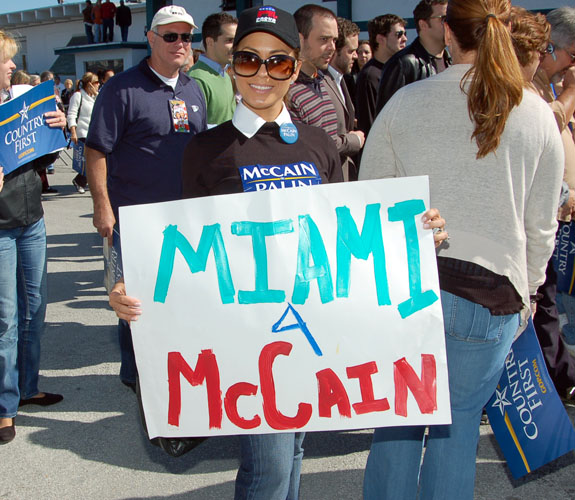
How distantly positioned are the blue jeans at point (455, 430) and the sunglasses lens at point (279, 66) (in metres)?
0.84

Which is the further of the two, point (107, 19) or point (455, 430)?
point (107, 19)

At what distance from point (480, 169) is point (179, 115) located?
1.96 metres

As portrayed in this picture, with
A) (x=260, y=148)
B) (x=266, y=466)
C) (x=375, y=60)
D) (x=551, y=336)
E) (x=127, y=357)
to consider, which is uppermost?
(x=375, y=60)

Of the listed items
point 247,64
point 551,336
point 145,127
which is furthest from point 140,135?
point 551,336

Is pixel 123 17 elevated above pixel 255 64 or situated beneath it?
elevated above

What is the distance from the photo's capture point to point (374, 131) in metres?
2.14

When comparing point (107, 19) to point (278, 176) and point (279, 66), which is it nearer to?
point (279, 66)

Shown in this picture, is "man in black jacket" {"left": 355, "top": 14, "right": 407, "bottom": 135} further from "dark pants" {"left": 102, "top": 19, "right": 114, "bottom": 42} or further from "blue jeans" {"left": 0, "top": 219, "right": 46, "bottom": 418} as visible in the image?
"dark pants" {"left": 102, "top": 19, "right": 114, "bottom": 42}

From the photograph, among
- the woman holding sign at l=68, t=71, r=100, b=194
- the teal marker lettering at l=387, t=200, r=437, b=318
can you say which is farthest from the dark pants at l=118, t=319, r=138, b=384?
the woman holding sign at l=68, t=71, r=100, b=194

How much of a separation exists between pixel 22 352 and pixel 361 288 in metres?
2.38

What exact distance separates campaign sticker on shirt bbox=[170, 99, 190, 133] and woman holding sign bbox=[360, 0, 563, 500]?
158 cm

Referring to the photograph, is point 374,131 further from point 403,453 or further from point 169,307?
point 403,453

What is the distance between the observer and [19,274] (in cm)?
354

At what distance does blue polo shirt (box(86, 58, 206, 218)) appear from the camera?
3.41m
